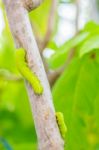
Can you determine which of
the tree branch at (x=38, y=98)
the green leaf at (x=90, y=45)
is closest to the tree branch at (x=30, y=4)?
the tree branch at (x=38, y=98)

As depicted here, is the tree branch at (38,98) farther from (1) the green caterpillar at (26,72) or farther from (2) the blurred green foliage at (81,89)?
(2) the blurred green foliage at (81,89)

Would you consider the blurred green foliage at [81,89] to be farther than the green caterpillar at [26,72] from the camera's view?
Yes

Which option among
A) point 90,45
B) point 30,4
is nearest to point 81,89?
point 90,45

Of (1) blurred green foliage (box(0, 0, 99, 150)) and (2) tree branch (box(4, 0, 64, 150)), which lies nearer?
(2) tree branch (box(4, 0, 64, 150))

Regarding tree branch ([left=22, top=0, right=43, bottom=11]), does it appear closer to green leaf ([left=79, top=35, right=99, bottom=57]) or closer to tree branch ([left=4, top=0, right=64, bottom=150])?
tree branch ([left=4, top=0, right=64, bottom=150])

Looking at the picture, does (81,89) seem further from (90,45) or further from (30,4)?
(30,4)

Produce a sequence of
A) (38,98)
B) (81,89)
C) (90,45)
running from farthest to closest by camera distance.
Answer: (81,89) < (90,45) < (38,98)

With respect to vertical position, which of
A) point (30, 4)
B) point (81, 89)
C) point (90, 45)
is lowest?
point (81, 89)

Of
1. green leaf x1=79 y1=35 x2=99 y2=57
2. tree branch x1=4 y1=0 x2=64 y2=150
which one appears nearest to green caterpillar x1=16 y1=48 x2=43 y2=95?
tree branch x1=4 y1=0 x2=64 y2=150
